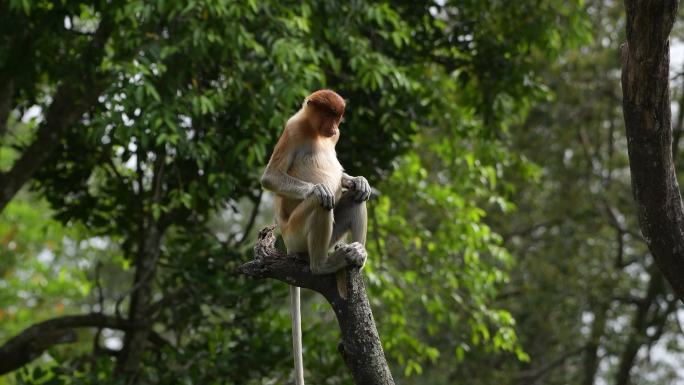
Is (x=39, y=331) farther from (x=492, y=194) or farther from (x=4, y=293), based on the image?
(x=4, y=293)

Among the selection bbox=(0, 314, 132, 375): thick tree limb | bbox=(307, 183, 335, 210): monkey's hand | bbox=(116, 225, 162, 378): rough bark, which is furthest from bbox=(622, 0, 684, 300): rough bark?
bbox=(0, 314, 132, 375): thick tree limb

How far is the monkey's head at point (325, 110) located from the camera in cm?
462

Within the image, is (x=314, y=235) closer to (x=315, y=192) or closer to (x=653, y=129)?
(x=315, y=192)

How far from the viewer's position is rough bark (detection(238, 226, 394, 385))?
377cm

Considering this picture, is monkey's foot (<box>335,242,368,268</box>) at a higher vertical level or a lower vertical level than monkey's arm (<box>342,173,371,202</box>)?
lower

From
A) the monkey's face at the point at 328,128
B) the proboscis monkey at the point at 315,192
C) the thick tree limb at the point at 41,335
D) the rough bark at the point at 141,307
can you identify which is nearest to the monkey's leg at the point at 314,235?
the proboscis monkey at the point at 315,192

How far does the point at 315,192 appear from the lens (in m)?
4.30

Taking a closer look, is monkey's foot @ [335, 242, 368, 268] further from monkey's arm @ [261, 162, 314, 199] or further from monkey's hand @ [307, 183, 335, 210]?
monkey's arm @ [261, 162, 314, 199]

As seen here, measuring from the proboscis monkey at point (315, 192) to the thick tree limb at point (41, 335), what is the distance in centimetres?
294

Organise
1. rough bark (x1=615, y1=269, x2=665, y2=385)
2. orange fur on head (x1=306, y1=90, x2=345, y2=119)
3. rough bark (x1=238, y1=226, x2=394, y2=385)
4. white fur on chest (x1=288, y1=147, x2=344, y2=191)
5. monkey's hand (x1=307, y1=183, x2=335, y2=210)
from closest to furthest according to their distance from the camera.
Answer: rough bark (x1=238, y1=226, x2=394, y2=385), monkey's hand (x1=307, y1=183, x2=335, y2=210), orange fur on head (x1=306, y1=90, x2=345, y2=119), white fur on chest (x1=288, y1=147, x2=344, y2=191), rough bark (x1=615, y1=269, x2=665, y2=385)

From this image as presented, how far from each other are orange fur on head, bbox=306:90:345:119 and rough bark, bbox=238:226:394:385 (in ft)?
2.84

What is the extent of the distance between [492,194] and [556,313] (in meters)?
3.40

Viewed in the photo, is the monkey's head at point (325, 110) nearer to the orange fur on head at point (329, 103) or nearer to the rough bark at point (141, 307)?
the orange fur on head at point (329, 103)

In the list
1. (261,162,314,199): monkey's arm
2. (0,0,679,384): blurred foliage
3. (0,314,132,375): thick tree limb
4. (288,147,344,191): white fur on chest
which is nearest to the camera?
(261,162,314,199): monkey's arm
